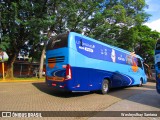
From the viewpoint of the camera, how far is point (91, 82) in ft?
38.3

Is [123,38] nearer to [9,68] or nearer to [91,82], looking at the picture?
[9,68]

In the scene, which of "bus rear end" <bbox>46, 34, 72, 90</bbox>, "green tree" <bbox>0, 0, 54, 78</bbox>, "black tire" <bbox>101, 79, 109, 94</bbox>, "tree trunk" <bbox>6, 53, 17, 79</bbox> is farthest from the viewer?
"tree trunk" <bbox>6, 53, 17, 79</bbox>

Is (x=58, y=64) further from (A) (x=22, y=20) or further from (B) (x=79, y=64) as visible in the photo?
(A) (x=22, y=20)

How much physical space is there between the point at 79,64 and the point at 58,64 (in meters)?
1.09

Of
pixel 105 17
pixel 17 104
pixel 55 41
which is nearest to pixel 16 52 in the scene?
pixel 105 17

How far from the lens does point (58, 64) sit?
1102 centimetres

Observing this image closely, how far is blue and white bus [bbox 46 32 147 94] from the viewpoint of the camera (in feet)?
34.5

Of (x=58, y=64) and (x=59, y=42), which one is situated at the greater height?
(x=59, y=42)

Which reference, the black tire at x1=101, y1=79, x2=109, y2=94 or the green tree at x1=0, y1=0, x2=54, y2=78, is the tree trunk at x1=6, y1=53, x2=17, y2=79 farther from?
the black tire at x1=101, y1=79, x2=109, y2=94

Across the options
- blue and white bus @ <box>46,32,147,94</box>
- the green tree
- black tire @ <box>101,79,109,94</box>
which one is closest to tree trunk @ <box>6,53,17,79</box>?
the green tree

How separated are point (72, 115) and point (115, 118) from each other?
1.45 meters

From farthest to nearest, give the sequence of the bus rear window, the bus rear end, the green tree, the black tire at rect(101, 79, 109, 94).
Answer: the green tree
the black tire at rect(101, 79, 109, 94)
the bus rear window
the bus rear end

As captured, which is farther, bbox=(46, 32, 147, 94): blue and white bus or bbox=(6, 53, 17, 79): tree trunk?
bbox=(6, 53, 17, 79): tree trunk

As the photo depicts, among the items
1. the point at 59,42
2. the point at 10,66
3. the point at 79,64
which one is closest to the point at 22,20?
the point at 10,66
